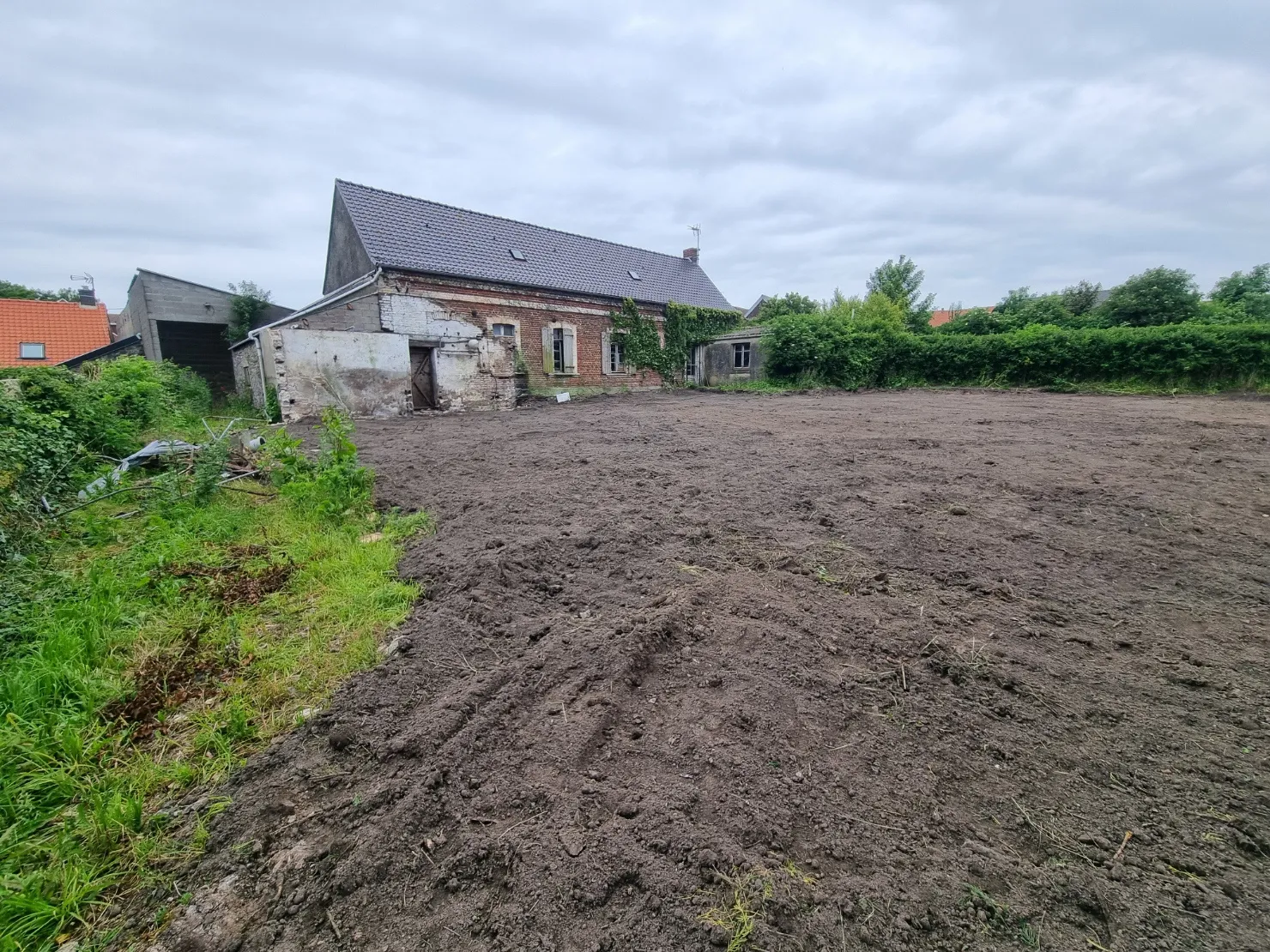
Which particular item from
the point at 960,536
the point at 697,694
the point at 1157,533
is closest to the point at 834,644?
the point at 697,694

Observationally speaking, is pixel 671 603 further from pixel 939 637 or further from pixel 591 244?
pixel 591 244

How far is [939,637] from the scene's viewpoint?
2.56 meters

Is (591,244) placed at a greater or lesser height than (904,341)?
greater

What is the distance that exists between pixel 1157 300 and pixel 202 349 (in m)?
37.8

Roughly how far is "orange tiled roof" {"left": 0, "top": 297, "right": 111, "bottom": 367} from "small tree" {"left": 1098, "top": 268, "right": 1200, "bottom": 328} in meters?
42.6

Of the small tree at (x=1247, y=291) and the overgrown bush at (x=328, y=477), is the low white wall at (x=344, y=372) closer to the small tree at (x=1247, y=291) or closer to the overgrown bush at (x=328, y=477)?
the overgrown bush at (x=328, y=477)

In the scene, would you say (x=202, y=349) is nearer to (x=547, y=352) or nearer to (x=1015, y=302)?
(x=547, y=352)

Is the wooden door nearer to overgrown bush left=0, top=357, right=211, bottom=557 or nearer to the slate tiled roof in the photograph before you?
the slate tiled roof

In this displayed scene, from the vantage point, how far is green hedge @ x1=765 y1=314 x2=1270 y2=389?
14750mm

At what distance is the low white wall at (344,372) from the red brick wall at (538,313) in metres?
2.24

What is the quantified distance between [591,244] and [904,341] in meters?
13.7

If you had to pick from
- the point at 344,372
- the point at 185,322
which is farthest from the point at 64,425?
the point at 185,322

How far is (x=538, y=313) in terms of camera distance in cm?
1755

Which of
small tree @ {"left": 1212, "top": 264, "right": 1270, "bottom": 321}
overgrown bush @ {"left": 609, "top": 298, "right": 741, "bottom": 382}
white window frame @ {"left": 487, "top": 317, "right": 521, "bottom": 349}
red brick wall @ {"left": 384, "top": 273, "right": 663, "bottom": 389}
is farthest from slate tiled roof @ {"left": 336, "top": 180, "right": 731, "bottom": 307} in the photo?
small tree @ {"left": 1212, "top": 264, "right": 1270, "bottom": 321}
